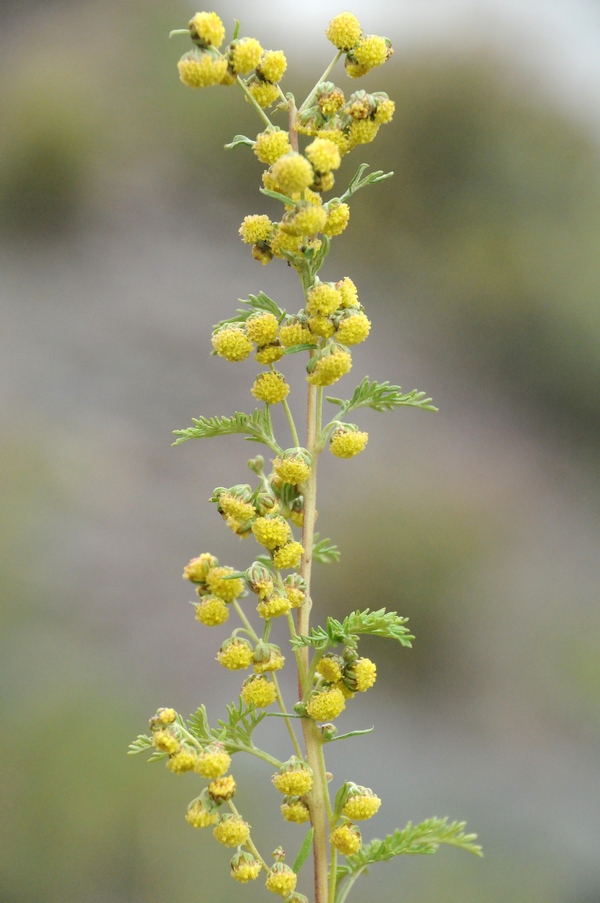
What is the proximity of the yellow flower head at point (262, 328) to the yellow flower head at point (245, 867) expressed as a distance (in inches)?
11.4

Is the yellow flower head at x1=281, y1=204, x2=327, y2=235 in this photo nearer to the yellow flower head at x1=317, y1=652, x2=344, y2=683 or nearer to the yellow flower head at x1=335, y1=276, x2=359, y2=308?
the yellow flower head at x1=335, y1=276, x2=359, y2=308

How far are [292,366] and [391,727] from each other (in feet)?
2.56

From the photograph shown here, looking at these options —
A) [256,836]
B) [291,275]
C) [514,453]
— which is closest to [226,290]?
[291,275]

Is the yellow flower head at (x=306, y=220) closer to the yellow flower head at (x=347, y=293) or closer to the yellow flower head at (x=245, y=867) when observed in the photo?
the yellow flower head at (x=347, y=293)

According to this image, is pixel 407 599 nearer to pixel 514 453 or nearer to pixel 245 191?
pixel 514 453

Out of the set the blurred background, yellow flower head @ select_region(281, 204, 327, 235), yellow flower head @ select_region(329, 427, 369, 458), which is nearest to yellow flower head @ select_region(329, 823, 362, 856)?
yellow flower head @ select_region(329, 427, 369, 458)

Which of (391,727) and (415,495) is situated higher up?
(415,495)

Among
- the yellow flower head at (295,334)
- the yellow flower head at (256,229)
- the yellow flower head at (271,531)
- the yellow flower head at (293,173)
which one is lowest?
the yellow flower head at (271,531)

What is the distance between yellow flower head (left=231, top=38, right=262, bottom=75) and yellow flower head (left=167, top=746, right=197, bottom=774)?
0.37m

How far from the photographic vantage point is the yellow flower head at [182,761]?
40 centimetres

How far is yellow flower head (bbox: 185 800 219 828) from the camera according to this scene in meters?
0.41

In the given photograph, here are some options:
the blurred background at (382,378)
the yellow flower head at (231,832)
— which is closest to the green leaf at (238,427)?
the yellow flower head at (231,832)

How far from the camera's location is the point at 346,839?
45 cm

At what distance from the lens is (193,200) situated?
164 cm
